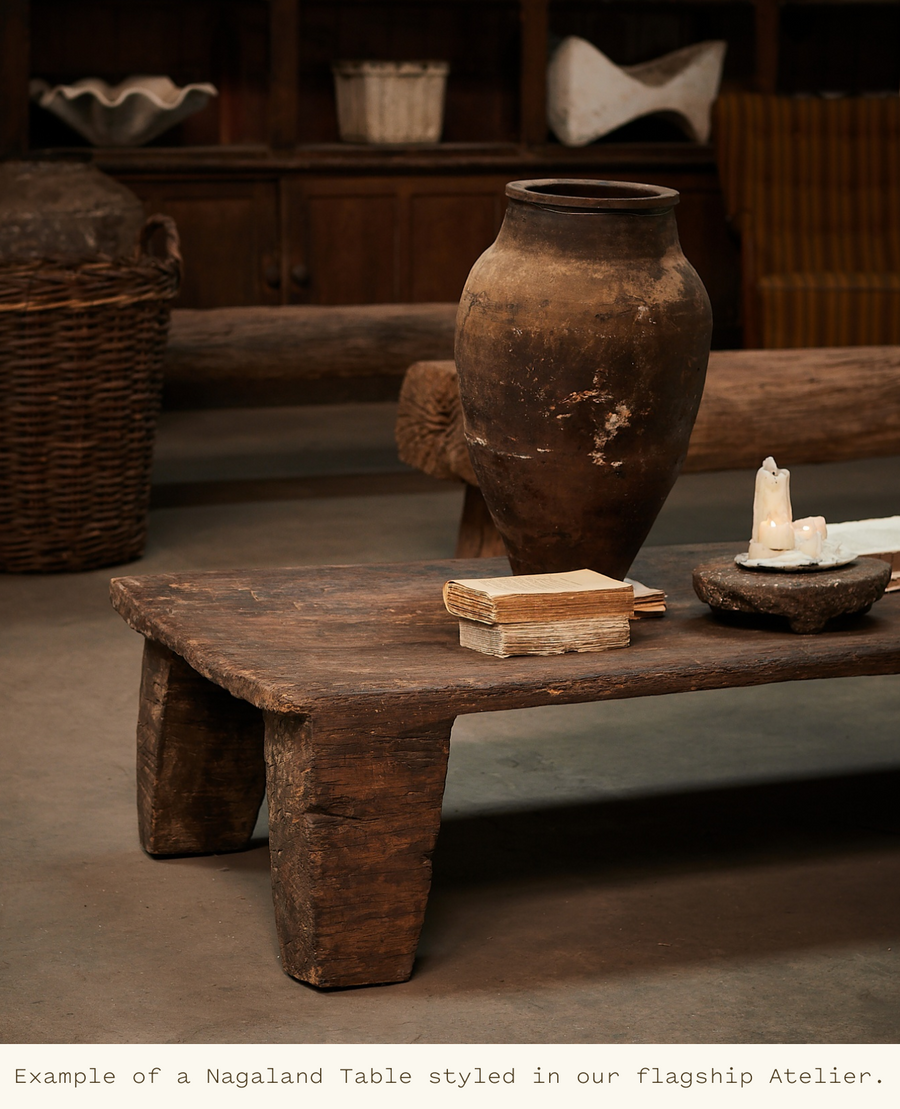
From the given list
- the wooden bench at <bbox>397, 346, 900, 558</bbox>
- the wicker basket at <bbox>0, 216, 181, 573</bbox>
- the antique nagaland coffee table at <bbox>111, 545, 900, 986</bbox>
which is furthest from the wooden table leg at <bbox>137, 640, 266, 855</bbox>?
the wicker basket at <bbox>0, 216, 181, 573</bbox>

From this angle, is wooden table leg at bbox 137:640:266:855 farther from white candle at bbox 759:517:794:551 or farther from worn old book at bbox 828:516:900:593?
worn old book at bbox 828:516:900:593

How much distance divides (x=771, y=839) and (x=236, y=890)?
2.44 feet

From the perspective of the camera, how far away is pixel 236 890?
2189 millimetres

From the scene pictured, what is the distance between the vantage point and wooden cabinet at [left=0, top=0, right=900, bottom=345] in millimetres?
5570

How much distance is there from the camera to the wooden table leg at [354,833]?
1833 millimetres

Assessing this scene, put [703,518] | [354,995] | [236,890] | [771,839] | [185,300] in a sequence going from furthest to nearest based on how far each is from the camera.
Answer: [185,300] → [703,518] → [771,839] → [236,890] → [354,995]

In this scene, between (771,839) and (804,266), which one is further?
(804,266)

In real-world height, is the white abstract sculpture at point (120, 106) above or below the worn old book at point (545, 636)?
above

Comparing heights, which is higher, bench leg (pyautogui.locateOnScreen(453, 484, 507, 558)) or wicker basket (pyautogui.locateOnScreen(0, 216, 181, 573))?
wicker basket (pyautogui.locateOnScreen(0, 216, 181, 573))

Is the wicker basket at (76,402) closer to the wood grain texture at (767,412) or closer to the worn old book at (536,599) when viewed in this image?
the wood grain texture at (767,412)

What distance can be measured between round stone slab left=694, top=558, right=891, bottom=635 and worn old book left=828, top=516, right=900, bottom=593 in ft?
0.57

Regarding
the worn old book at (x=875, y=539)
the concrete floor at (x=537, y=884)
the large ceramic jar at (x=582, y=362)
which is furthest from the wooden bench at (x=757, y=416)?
the large ceramic jar at (x=582, y=362)

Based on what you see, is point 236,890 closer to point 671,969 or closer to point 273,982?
point 273,982

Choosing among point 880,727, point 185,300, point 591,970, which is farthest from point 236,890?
point 185,300
